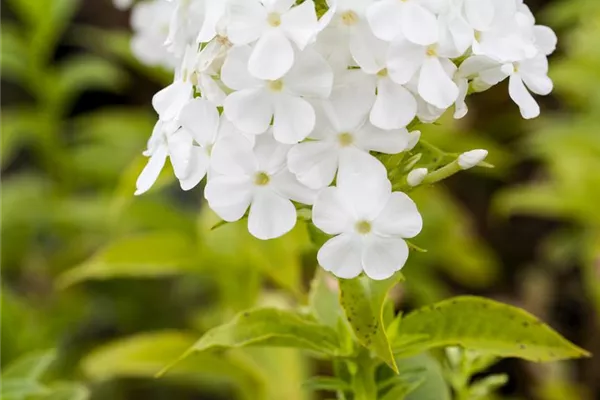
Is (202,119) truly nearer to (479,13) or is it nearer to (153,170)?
(153,170)

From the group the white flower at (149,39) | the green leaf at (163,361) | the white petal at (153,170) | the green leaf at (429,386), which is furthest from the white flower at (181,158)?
the green leaf at (163,361)

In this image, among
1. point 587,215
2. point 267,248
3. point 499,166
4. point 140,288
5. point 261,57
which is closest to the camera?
point 261,57

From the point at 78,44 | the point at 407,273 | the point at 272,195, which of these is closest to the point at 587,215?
the point at 407,273

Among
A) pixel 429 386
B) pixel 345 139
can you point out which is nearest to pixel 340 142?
pixel 345 139

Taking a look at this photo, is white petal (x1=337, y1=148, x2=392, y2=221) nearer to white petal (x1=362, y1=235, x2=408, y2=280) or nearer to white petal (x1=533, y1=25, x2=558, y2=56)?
white petal (x1=362, y1=235, x2=408, y2=280)

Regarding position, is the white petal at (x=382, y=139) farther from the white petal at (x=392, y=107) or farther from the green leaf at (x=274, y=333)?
the green leaf at (x=274, y=333)

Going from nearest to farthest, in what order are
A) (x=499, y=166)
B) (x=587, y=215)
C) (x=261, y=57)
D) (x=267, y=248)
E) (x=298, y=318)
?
(x=261, y=57) → (x=298, y=318) → (x=267, y=248) → (x=587, y=215) → (x=499, y=166)

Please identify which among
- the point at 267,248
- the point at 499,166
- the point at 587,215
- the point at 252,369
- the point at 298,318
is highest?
the point at 298,318

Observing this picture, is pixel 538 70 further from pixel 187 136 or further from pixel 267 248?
pixel 267 248
